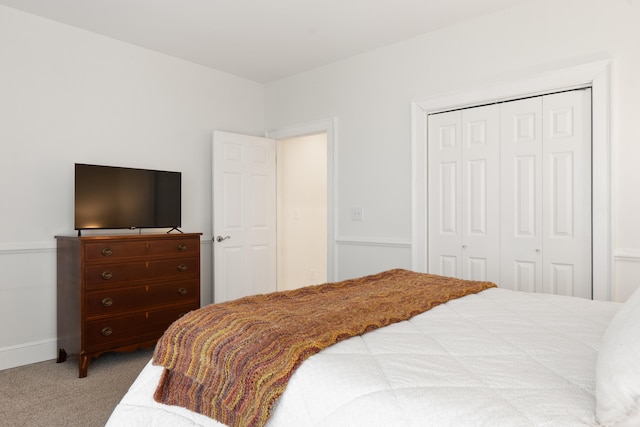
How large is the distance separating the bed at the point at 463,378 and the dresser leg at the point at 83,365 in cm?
168

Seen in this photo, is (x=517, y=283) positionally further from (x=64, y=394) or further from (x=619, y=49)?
(x=64, y=394)

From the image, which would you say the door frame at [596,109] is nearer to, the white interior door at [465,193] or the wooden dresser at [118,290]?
the white interior door at [465,193]

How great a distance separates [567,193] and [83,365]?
3.61 metres

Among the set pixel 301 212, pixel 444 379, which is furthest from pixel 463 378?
pixel 301 212

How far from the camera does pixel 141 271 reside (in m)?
3.33

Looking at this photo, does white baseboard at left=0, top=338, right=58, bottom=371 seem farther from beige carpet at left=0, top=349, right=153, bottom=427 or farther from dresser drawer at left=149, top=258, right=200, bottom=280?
dresser drawer at left=149, top=258, right=200, bottom=280

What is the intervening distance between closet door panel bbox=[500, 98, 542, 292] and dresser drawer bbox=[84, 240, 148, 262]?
282cm

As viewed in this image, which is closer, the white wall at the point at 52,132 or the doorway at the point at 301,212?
the white wall at the point at 52,132

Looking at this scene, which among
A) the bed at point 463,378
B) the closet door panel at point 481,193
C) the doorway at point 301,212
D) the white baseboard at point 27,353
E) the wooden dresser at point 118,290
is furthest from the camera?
the doorway at point 301,212

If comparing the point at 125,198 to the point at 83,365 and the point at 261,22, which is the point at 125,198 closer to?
the point at 83,365

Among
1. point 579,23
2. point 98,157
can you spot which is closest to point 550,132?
point 579,23

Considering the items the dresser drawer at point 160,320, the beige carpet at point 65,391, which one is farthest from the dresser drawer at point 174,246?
the beige carpet at point 65,391

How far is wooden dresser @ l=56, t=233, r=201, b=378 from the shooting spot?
119 inches

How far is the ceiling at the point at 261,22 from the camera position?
312 centimetres
